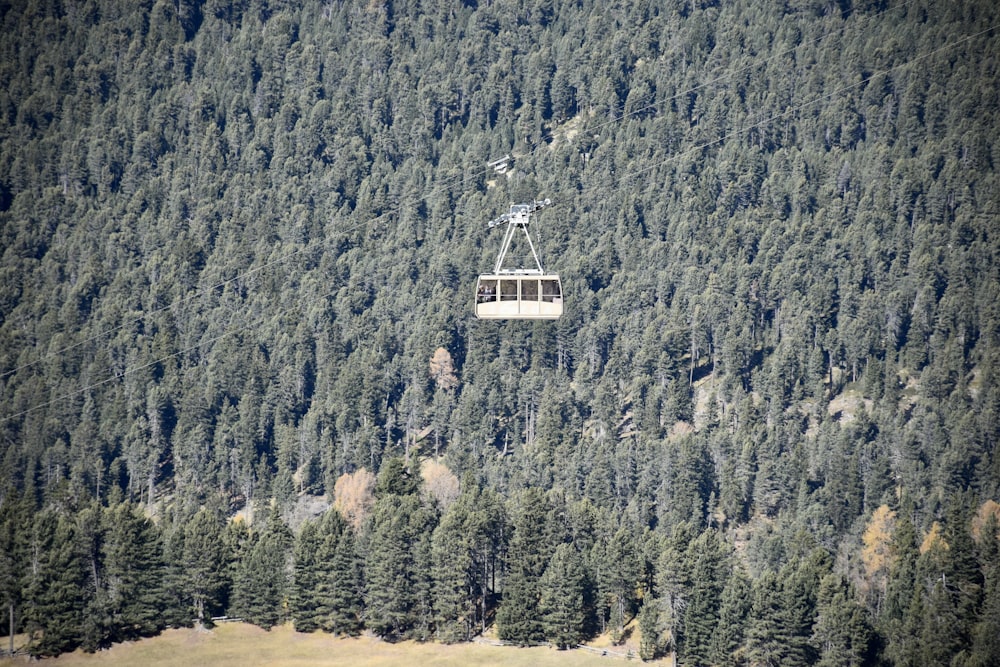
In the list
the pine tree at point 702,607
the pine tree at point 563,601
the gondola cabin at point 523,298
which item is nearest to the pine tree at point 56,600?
the pine tree at point 563,601

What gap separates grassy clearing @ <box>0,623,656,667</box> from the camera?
17000 cm

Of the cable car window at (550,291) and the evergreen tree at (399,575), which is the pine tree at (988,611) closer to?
the evergreen tree at (399,575)

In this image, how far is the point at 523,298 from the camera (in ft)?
453

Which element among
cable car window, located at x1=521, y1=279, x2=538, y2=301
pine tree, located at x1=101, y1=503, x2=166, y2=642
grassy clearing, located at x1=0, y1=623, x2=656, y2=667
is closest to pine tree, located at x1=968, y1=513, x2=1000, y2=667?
grassy clearing, located at x1=0, y1=623, x2=656, y2=667

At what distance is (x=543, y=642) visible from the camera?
172625mm

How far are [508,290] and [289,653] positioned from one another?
157ft

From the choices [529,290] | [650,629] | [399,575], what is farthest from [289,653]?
[529,290]

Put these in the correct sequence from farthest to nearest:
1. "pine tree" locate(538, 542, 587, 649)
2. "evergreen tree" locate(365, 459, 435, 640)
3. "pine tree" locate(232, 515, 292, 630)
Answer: "pine tree" locate(232, 515, 292, 630)
"evergreen tree" locate(365, 459, 435, 640)
"pine tree" locate(538, 542, 587, 649)

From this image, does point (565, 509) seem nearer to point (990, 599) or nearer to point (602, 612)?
point (602, 612)

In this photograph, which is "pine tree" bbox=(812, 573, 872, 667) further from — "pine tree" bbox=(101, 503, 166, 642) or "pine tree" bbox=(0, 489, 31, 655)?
"pine tree" bbox=(0, 489, 31, 655)

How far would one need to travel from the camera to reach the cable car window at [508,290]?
13800cm

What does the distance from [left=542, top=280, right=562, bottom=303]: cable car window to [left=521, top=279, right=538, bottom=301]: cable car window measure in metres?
0.50

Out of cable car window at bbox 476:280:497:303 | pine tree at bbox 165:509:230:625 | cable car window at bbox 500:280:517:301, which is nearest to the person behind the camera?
cable car window at bbox 500:280:517:301

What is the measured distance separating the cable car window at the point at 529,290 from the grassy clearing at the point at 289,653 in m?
40.1
